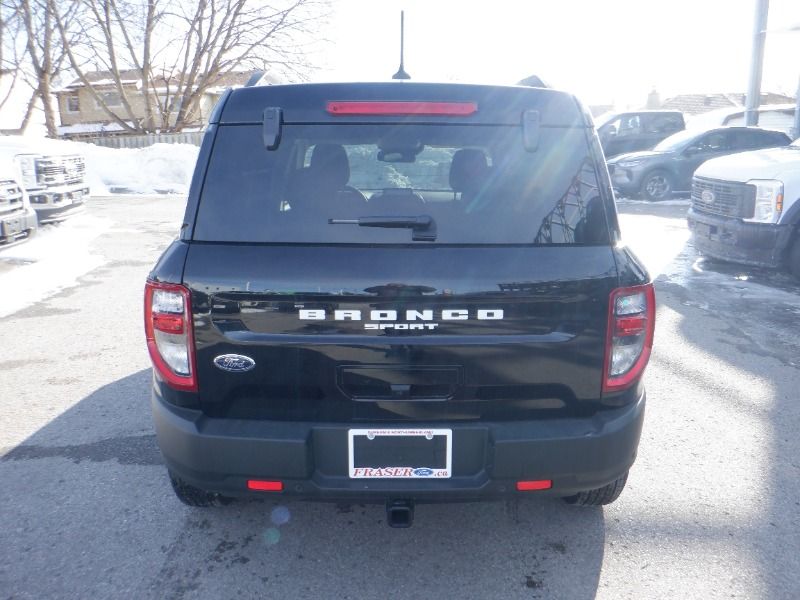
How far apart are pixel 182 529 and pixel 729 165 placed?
7678mm

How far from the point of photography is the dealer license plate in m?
2.45

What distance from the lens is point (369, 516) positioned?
3250 millimetres

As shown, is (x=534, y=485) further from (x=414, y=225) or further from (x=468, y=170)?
(x=468, y=170)

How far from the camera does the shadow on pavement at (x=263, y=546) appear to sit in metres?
2.73

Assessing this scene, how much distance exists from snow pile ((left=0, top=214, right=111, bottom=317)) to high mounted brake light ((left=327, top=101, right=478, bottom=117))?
5.72m

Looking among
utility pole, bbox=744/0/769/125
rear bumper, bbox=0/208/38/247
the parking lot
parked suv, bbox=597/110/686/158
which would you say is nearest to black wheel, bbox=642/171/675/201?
utility pole, bbox=744/0/769/125

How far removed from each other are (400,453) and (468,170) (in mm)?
1083

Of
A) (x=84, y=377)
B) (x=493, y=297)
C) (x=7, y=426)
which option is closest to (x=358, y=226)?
(x=493, y=297)

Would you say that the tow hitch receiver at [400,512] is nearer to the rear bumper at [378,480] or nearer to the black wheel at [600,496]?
the rear bumper at [378,480]

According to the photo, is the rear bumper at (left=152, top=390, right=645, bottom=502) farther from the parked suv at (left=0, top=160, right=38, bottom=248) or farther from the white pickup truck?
the parked suv at (left=0, top=160, right=38, bottom=248)

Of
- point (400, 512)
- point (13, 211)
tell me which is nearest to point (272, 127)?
point (400, 512)

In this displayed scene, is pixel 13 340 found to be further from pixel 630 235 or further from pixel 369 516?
pixel 630 235

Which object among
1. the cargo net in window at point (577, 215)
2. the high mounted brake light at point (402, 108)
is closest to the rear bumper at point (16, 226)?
the high mounted brake light at point (402, 108)

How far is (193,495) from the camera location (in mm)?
3076
